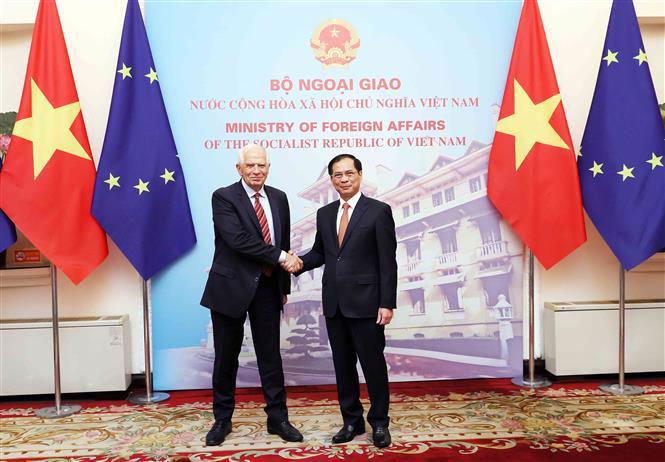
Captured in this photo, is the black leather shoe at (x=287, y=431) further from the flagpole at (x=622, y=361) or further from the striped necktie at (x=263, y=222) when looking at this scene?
the flagpole at (x=622, y=361)

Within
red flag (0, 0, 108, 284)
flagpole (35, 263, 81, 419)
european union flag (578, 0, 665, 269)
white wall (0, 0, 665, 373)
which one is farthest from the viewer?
white wall (0, 0, 665, 373)

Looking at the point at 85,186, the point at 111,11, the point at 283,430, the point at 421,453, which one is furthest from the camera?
the point at 111,11

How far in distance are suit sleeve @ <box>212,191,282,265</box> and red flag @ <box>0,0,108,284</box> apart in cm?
113

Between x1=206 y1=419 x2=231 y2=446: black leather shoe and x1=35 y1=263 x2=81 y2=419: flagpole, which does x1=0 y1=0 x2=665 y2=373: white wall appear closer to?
x1=35 y1=263 x2=81 y2=419: flagpole

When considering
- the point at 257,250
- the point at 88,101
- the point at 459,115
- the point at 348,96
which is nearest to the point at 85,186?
the point at 88,101

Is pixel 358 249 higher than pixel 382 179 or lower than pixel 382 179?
lower

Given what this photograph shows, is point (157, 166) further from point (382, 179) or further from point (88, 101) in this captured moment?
point (382, 179)

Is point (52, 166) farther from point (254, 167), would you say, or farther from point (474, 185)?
point (474, 185)

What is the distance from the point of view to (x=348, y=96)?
4.29m

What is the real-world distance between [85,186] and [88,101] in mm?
725

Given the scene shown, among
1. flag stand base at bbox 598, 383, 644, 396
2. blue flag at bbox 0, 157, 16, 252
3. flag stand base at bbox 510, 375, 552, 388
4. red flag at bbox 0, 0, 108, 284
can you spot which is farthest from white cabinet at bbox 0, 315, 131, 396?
flag stand base at bbox 598, 383, 644, 396

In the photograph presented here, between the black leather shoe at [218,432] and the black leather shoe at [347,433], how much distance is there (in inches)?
23.1

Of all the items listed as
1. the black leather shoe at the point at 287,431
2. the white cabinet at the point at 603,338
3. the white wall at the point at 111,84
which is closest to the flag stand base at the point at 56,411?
the white wall at the point at 111,84

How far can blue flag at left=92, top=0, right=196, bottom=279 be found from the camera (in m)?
3.91
